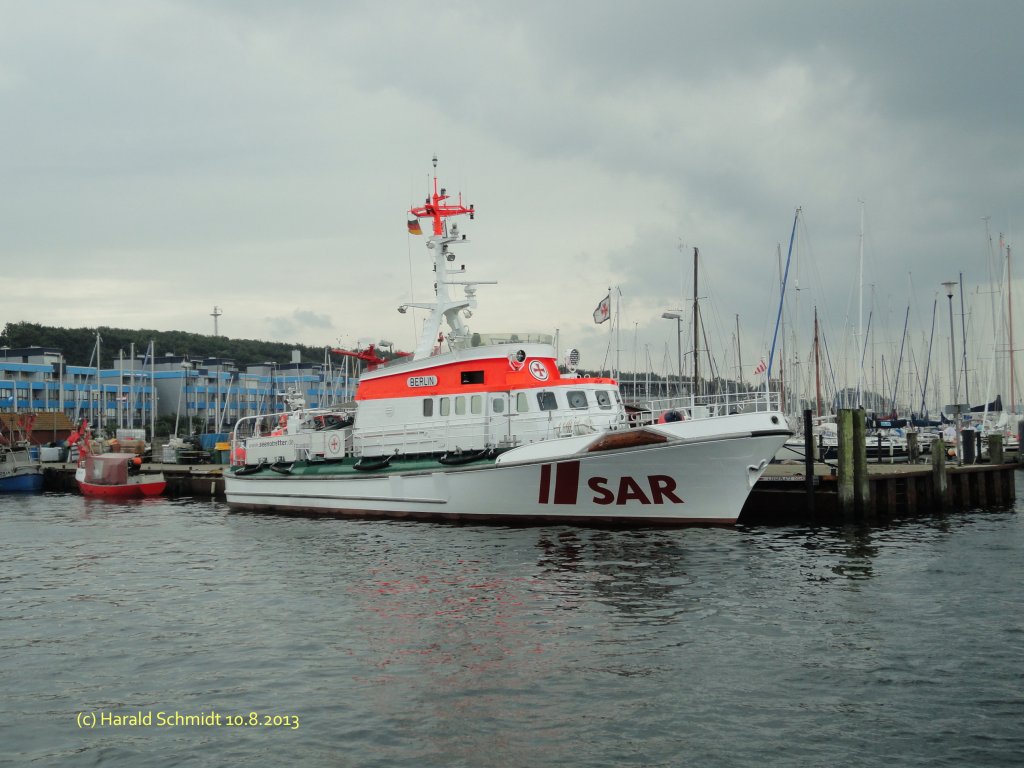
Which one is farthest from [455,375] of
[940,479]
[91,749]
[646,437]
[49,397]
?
[49,397]

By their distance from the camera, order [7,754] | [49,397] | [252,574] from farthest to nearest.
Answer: [49,397]
[252,574]
[7,754]

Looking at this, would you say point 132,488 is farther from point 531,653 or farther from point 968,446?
point 968,446

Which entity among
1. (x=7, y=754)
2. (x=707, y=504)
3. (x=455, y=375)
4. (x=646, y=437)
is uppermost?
(x=455, y=375)

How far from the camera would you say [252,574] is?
18703 millimetres

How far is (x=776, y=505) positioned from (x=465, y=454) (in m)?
9.33

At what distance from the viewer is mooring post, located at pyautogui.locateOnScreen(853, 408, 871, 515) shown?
25422 millimetres

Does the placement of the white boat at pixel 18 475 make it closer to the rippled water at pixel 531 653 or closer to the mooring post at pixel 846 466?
the rippled water at pixel 531 653

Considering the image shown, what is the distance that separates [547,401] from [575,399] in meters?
0.85

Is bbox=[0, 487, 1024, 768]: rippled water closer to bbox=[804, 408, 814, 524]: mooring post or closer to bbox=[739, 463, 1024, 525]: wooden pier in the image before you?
bbox=[804, 408, 814, 524]: mooring post

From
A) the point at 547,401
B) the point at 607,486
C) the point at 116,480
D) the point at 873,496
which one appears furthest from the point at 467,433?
the point at 116,480

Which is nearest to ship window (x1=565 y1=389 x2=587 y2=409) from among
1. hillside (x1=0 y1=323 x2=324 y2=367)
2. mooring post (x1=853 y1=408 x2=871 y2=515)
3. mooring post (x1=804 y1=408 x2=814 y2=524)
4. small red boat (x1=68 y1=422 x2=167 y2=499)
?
mooring post (x1=804 y1=408 x2=814 y2=524)

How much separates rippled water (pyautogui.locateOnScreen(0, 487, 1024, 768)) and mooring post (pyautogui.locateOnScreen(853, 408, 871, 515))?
3.65m

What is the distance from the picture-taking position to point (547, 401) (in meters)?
25.5

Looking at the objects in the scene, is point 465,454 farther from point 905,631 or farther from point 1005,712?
point 1005,712
